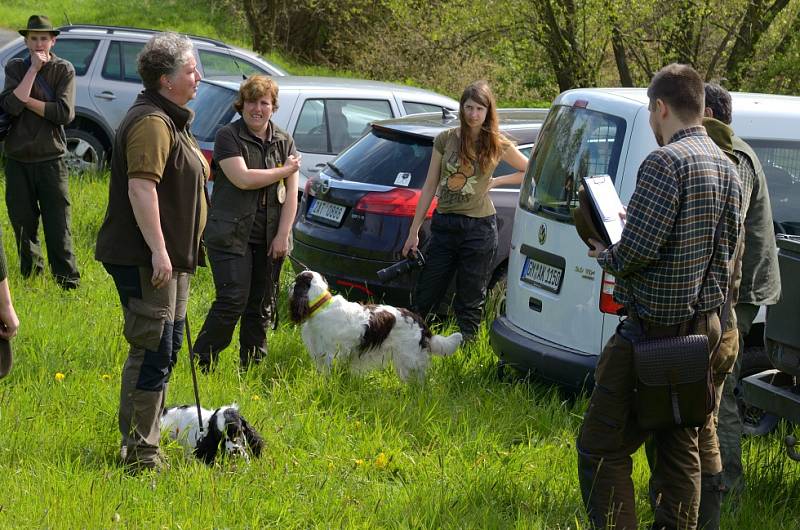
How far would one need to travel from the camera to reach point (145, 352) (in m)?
4.50

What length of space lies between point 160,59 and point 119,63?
890 centimetres

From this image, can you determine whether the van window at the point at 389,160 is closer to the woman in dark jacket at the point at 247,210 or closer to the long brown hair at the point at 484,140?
the long brown hair at the point at 484,140

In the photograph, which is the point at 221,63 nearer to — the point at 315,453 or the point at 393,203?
the point at 393,203

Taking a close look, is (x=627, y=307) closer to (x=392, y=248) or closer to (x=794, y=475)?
(x=794, y=475)

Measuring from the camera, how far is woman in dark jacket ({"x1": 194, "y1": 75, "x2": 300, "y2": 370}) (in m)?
5.89

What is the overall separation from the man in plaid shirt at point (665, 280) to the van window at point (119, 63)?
32.9ft

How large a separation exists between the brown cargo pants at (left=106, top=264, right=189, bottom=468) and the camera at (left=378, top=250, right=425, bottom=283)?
7.78ft

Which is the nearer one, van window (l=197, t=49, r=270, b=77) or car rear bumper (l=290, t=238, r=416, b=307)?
car rear bumper (l=290, t=238, r=416, b=307)

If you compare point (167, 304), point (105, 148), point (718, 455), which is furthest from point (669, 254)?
point (105, 148)

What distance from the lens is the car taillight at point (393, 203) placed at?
721 centimetres

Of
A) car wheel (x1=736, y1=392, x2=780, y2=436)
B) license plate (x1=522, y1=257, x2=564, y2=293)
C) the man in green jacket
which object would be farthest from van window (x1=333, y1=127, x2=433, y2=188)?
the man in green jacket

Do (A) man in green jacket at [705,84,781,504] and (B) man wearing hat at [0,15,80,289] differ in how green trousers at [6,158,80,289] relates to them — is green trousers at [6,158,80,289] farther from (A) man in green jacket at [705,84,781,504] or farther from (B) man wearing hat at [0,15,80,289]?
(A) man in green jacket at [705,84,781,504]

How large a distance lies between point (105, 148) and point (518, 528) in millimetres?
9761

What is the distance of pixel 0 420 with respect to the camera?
16.1ft
